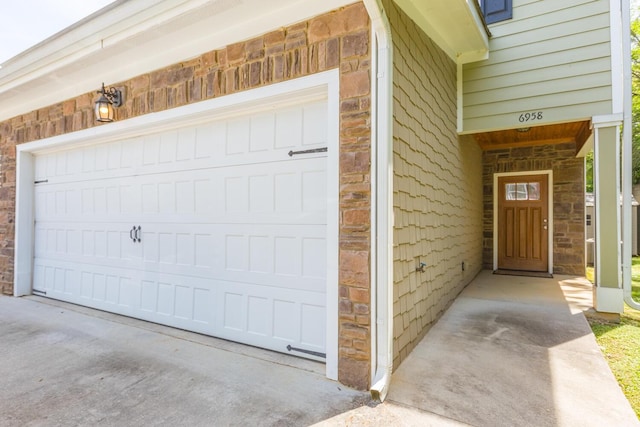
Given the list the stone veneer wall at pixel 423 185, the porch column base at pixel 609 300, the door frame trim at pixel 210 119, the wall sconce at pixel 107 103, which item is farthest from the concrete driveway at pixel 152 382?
the porch column base at pixel 609 300

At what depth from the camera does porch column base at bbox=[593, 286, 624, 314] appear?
3.73 meters

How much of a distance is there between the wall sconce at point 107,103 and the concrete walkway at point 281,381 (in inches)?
88.0

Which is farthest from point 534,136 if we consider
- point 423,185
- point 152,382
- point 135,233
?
point 152,382

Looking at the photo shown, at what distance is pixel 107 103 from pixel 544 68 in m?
5.11

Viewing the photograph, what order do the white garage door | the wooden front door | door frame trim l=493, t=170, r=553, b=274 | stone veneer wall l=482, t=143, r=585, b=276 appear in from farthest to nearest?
the wooden front door < door frame trim l=493, t=170, r=553, b=274 < stone veneer wall l=482, t=143, r=585, b=276 < the white garage door

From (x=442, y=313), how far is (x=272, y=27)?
339 centimetres

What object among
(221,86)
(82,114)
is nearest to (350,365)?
(221,86)

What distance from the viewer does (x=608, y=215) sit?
3.79m

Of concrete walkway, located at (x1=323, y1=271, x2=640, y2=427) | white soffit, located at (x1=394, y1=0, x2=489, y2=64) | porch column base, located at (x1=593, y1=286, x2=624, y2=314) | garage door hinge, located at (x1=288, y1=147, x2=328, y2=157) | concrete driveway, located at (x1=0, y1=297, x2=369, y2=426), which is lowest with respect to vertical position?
concrete driveway, located at (x1=0, y1=297, x2=369, y2=426)

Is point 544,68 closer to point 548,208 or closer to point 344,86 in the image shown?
point 344,86

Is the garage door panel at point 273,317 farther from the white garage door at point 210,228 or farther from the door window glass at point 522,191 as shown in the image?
the door window glass at point 522,191

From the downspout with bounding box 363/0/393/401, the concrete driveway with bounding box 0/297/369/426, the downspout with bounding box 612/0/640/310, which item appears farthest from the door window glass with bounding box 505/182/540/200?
the concrete driveway with bounding box 0/297/369/426

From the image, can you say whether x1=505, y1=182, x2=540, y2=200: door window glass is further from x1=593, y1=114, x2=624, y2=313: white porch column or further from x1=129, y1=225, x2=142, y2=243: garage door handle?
x1=129, y1=225, x2=142, y2=243: garage door handle

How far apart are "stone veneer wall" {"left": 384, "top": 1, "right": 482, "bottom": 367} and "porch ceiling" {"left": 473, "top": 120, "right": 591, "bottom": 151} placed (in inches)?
54.7
